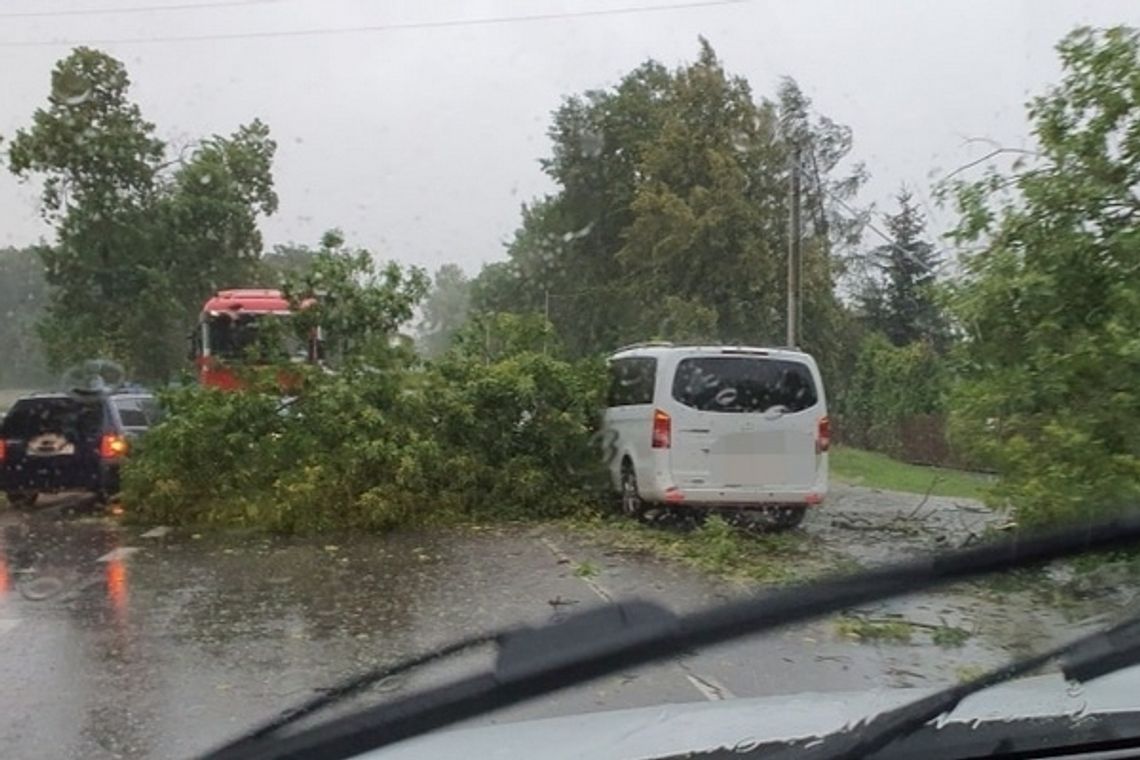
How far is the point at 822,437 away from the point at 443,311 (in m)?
4.24

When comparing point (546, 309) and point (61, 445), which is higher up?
point (546, 309)

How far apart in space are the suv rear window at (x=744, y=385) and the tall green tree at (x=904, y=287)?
115cm

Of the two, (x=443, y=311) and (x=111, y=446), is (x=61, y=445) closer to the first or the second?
(x=111, y=446)

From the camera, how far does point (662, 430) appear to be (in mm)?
12125

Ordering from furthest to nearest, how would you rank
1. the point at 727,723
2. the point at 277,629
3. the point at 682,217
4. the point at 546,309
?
the point at 682,217
the point at 546,309
the point at 277,629
the point at 727,723

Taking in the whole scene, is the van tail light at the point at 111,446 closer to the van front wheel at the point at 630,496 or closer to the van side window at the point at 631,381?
the van side window at the point at 631,381

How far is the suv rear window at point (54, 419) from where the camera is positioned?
1473 centimetres

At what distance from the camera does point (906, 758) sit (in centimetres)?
208

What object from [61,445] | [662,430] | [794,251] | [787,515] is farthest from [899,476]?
[61,445]

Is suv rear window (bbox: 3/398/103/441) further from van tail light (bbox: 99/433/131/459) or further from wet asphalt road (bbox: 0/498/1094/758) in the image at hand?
wet asphalt road (bbox: 0/498/1094/758)

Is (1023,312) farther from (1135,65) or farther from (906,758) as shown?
(906,758)

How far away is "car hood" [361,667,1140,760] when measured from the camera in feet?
7.48

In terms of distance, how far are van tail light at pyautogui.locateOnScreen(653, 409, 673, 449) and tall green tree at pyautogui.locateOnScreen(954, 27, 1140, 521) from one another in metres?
2.97

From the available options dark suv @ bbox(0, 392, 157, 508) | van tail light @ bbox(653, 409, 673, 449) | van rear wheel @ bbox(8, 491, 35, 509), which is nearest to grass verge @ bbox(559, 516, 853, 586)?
van tail light @ bbox(653, 409, 673, 449)
